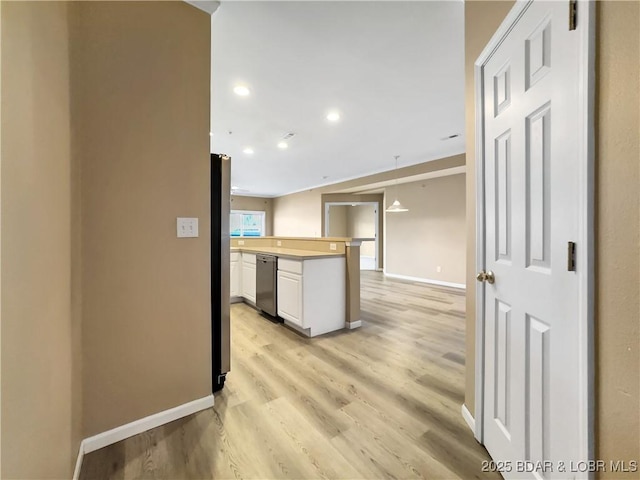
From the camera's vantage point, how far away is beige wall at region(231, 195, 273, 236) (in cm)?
1037

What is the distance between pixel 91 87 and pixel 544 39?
79.9 inches

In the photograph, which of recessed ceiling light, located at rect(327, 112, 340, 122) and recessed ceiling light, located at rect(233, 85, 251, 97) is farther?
recessed ceiling light, located at rect(327, 112, 340, 122)

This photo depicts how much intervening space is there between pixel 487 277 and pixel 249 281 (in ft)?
11.1

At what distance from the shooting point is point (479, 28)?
1475 mm

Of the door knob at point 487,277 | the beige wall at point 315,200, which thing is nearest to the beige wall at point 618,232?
the door knob at point 487,277

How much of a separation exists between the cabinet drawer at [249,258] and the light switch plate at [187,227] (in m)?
2.30

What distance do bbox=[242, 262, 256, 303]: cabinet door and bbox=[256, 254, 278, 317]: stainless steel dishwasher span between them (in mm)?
202

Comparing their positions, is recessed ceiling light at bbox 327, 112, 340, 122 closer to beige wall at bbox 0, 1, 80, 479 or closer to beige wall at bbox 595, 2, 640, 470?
beige wall at bbox 0, 1, 80, 479

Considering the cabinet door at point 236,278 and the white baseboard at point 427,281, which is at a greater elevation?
the cabinet door at point 236,278

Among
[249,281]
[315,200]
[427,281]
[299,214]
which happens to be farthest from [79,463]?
[299,214]

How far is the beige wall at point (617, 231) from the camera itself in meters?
0.64

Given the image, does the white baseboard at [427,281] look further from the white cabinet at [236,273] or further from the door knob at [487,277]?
the door knob at [487,277]

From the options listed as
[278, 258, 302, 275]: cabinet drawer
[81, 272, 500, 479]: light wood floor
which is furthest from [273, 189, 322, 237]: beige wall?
[81, 272, 500, 479]: light wood floor

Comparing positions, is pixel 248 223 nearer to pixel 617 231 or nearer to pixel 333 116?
pixel 333 116
